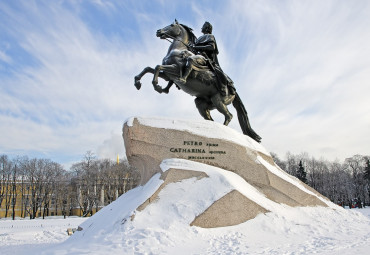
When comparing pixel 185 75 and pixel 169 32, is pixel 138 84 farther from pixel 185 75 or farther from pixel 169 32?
pixel 169 32

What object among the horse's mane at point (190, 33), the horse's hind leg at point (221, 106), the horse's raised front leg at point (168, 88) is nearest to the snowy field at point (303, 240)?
the horse's hind leg at point (221, 106)

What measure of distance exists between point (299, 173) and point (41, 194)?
32.5 m

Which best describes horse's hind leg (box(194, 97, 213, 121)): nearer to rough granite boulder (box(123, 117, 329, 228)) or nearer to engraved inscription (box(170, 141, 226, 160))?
→ rough granite boulder (box(123, 117, 329, 228))

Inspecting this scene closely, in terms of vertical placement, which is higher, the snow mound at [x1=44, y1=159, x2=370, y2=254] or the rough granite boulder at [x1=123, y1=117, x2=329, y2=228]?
the rough granite boulder at [x1=123, y1=117, x2=329, y2=228]

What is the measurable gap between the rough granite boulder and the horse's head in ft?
9.79

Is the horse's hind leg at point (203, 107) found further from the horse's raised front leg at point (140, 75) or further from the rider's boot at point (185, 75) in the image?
the horse's raised front leg at point (140, 75)

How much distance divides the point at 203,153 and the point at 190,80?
7.86ft

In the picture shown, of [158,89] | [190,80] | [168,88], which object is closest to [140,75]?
[158,89]

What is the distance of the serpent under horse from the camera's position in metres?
7.84

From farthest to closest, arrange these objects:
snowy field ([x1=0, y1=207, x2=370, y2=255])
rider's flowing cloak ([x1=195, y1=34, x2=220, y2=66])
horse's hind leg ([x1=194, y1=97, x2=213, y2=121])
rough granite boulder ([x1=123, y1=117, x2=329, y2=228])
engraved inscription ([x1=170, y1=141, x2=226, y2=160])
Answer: horse's hind leg ([x1=194, y1=97, x2=213, y2=121]), rider's flowing cloak ([x1=195, y1=34, x2=220, y2=66]), engraved inscription ([x1=170, y1=141, x2=226, y2=160]), rough granite boulder ([x1=123, y1=117, x2=329, y2=228]), snowy field ([x1=0, y1=207, x2=370, y2=255])

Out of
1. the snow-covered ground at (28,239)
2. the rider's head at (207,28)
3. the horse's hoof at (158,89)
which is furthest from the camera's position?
the rider's head at (207,28)

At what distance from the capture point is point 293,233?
17.6ft

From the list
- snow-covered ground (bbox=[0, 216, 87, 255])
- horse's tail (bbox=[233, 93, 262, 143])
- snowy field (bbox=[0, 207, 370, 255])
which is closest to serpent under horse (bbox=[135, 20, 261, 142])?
horse's tail (bbox=[233, 93, 262, 143])

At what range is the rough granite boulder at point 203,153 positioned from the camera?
21.4 ft
